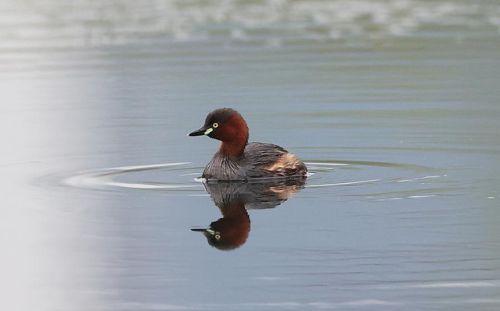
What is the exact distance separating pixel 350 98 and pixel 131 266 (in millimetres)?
8176

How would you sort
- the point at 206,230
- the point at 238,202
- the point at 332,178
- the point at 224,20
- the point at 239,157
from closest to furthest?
the point at 206,230 < the point at 238,202 < the point at 332,178 < the point at 239,157 < the point at 224,20

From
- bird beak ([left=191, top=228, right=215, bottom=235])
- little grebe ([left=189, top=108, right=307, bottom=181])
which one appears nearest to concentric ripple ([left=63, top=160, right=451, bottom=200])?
little grebe ([left=189, top=108, right=307, bottom=181])

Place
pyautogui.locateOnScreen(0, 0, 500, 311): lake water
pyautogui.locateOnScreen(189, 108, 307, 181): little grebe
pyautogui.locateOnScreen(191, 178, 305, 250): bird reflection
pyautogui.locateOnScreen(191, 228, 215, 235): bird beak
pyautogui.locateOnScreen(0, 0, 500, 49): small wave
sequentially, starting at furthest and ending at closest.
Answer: pyautogui.locateOnScreen(0, 0, 500, 49): small wave, pyautogui.locateOnScreen(189, 108, 307, 181): little grebe, pyautogui.locateOnScreen(191, 228, 215, 235): bird beak, pyautogui.locateOnScreen(191, 178, 305, 250): bird reflection, pyautogui.locateOnScreen(0, 0, 500, 311): lake water

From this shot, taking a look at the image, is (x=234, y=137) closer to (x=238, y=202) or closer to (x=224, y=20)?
(x=238, y=202)

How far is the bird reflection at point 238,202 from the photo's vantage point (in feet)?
30.6

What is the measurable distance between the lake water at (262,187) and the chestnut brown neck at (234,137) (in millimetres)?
438

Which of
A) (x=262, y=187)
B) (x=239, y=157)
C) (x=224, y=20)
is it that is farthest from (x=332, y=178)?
(x=224, y=20)

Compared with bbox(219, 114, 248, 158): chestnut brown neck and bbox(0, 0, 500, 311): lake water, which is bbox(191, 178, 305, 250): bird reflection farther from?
bbox(219, 114, 248, 158): chestnut brown neck

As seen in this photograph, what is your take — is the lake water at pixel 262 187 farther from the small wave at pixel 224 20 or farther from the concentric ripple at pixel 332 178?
the small wave at pixel 224 20

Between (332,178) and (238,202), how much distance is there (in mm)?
1080

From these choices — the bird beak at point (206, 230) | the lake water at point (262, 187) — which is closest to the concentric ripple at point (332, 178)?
the lake water at point (262, 187)

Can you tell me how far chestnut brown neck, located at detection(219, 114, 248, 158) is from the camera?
1205 centimetres

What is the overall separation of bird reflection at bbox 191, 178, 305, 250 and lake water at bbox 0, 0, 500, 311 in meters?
0.04

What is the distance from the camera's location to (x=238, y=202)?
35.3ft
